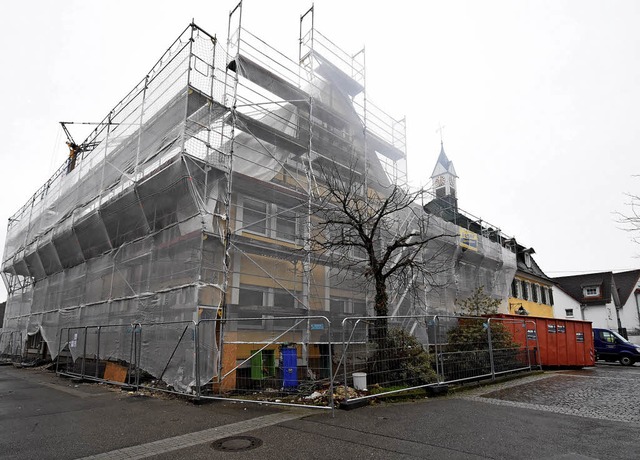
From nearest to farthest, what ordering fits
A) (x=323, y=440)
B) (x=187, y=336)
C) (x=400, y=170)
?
1. (x=323, y=440)
2. (x=187, y=336)
3. (x=400, y=170)

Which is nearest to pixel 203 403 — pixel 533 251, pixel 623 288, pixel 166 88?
pixel 166 88

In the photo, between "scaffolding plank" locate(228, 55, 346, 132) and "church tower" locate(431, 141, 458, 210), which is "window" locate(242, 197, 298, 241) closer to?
"scaffolding plank" locate(228, 55, 346, 132)

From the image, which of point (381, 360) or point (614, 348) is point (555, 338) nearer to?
point (614, 348)

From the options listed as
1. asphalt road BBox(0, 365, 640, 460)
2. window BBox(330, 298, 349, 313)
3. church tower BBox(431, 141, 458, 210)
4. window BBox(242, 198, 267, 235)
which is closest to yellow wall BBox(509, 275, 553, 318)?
church tower BBox(431, 141, 458, 210)

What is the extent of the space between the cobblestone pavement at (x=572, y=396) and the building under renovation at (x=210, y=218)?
4044 mm

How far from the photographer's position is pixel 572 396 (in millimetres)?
9227

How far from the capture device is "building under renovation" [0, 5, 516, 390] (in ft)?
35.4

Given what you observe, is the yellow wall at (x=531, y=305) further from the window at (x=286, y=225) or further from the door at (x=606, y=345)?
the window at (x=286, y=225)

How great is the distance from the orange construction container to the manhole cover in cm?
998

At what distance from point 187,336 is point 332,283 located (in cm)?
653

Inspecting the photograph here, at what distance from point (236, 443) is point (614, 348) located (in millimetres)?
22495

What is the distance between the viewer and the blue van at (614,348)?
2042cm

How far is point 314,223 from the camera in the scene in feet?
50.5

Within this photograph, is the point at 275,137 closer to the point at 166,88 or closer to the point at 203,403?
the point at 166,88
